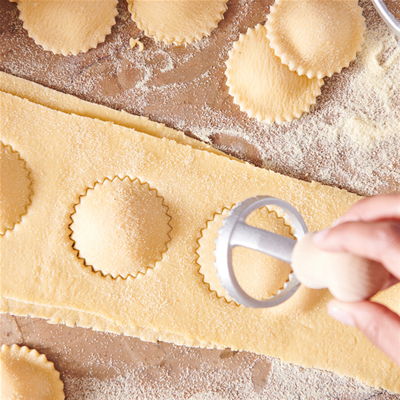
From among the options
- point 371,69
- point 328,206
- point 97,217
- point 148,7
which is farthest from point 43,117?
point 371,69

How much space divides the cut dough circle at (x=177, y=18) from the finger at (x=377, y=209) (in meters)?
0.73

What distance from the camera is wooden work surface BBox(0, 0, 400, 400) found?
1092 mm

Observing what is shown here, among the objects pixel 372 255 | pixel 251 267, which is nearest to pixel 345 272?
pixel 372 255

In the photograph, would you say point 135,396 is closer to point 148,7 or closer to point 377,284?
point 377,284

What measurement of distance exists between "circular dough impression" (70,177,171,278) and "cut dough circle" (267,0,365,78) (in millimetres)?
613

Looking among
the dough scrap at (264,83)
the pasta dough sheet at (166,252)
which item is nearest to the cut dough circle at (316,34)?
the dough scrap at (264,83)

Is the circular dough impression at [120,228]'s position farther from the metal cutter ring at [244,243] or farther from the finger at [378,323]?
the finger at [378,323]

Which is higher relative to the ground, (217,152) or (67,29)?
(67,29)

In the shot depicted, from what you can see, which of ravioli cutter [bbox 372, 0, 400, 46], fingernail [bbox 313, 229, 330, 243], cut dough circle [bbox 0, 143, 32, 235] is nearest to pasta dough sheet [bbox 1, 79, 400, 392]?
cut dough circle [bbox 0, 143, 32, 235]

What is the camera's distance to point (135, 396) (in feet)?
3.61

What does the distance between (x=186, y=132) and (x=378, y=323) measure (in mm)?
756

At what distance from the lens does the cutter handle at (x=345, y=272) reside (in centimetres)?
60

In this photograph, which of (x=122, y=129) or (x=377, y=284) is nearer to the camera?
(x=377, y=284)

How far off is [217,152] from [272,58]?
13.3 inches
